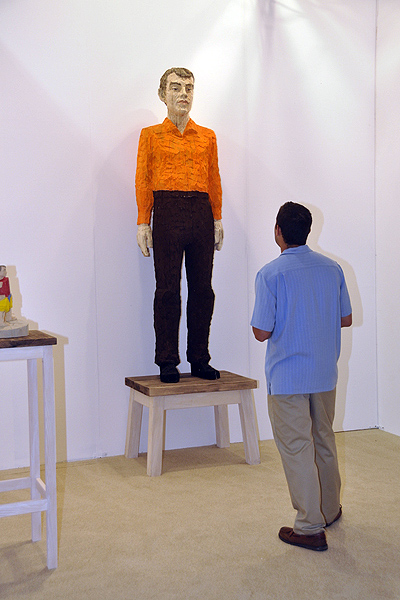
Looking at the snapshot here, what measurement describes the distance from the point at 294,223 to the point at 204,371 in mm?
1376

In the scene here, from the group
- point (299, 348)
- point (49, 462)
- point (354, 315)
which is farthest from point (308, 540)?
point (354, 315)

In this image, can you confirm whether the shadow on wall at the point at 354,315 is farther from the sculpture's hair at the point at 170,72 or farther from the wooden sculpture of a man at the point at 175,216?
the sculpture's hair at the point at 170,72

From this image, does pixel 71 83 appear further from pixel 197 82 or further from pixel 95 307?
pixel 95 307

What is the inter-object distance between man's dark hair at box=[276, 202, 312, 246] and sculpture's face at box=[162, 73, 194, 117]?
1.33 meters

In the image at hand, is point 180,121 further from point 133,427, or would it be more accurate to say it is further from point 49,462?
point 49,462

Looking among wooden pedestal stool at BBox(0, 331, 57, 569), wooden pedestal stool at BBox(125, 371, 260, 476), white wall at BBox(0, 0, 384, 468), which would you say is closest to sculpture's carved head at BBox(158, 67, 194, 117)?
white wall at BBox(0, 0, 384, 468)

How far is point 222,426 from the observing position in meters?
3.53

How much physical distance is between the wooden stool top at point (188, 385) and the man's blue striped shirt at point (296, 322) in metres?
1.01

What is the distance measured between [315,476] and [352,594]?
1.28 feet

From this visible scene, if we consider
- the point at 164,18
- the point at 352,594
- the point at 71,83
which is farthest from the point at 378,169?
the point at 352,594

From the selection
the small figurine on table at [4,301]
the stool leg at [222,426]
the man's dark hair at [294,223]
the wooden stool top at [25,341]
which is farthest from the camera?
the stool leg at [222,426]

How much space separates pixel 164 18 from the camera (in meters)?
3.48

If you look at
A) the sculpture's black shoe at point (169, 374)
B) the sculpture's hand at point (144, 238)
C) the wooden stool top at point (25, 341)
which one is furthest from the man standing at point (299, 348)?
the sculpture's hand at point (144, 238)

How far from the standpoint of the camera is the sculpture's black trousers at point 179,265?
3.20m
